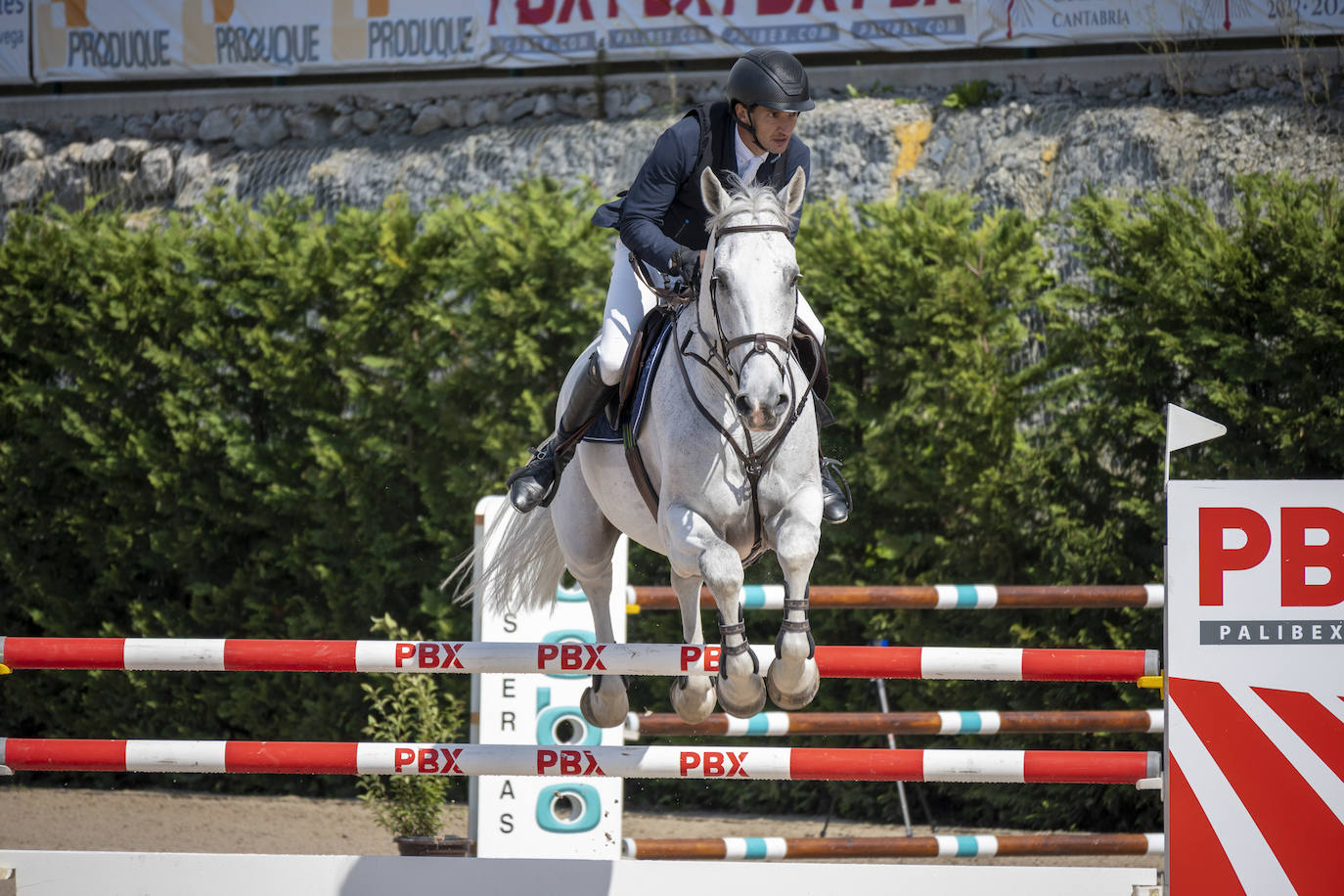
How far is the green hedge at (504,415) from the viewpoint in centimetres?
582

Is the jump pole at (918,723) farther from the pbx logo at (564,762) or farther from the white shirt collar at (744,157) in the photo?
the white shirt collar at (744,157)

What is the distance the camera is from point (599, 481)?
3893mm

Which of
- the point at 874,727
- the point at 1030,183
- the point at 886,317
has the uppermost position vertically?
the point at 1030,183

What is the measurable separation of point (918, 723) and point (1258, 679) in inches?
75.1

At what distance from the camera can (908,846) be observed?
4.72m

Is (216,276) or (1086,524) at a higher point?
(216,276)

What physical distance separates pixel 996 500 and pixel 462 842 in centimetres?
283

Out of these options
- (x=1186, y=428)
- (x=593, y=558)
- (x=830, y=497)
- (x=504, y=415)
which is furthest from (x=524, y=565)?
(x=504, y=415)

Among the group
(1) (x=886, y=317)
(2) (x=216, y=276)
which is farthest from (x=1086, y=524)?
(2) (x=216, y=276)

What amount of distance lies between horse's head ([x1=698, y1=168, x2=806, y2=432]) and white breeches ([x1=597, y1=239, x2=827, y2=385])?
42 cm

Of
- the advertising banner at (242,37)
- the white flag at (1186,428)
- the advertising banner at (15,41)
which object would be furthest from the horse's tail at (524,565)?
the advertising banner at (15,41)

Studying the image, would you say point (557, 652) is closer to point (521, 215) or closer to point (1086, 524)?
point (1086, 524)

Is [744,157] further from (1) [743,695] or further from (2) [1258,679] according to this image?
(2) [1258,679]

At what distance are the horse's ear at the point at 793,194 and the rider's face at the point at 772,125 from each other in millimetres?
163
